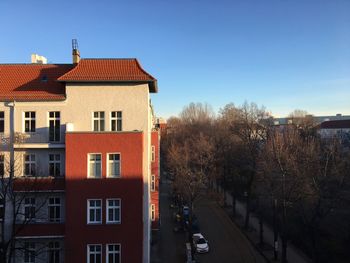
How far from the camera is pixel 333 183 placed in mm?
29891

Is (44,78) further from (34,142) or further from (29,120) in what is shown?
(34,142)

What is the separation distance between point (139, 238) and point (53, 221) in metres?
5.40

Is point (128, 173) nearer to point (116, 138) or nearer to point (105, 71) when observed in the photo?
point (116, 138)

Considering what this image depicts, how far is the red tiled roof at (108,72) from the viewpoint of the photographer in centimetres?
2453

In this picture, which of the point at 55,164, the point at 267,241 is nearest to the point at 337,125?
the point at 267,241

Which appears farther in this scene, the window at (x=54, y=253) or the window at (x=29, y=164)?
the window at (x=29, y=164)

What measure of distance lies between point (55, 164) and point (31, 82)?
555cm

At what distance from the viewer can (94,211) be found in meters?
23.4

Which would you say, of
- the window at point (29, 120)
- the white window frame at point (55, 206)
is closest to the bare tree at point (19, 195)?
the white window frame at point (55, 206)

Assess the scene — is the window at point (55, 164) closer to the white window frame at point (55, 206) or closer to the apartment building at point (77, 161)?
the apartment building at point (77, 161)

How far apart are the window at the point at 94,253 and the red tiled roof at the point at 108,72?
9.88 m

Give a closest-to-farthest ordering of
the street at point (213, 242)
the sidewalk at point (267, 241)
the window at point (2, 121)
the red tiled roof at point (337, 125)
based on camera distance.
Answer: the window at point (2, 121) → the sidewalk at point (267, 241) → the street at point (213, 242) → the red tiled roof at point (337, 125)

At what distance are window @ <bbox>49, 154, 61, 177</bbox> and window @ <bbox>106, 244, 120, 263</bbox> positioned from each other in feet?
18.1

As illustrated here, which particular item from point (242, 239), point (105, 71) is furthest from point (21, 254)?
point (242, 239)
